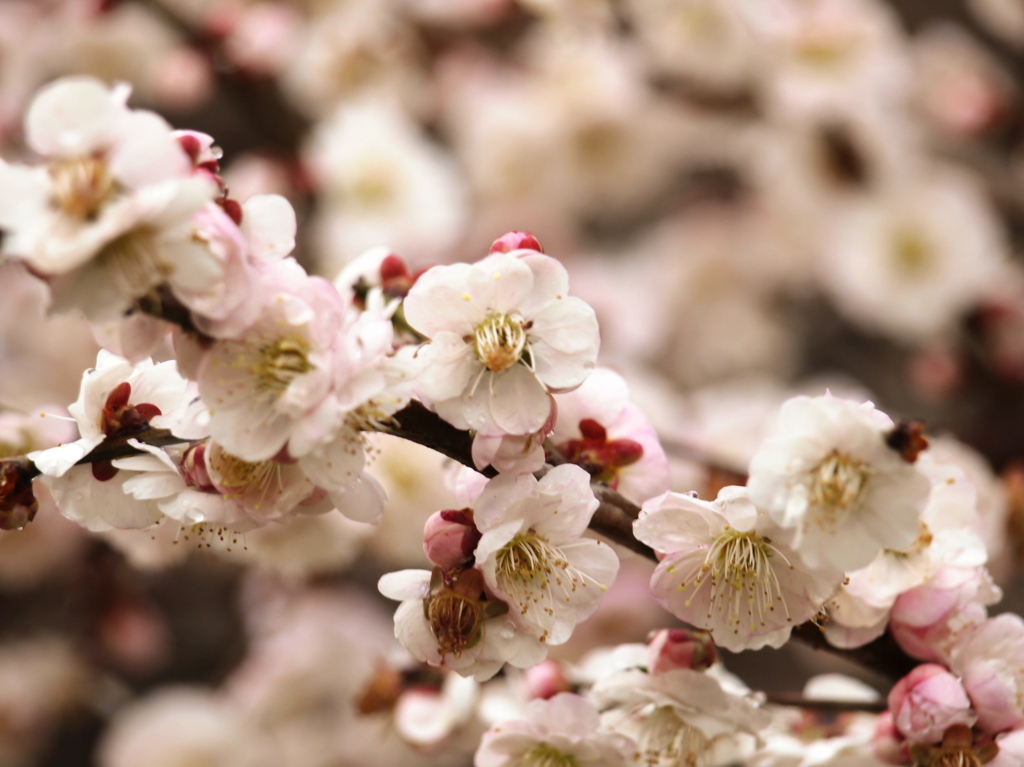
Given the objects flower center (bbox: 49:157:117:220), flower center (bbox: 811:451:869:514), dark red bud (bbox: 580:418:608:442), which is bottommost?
dark red bud (bbox: 580:418:608:442)

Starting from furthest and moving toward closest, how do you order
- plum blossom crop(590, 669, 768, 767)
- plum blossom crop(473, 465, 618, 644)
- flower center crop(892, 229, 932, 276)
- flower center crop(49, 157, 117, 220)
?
flower center crop(892, 229, 932, 276) → plum blossom crop(590, 669, 768, 767) → plum blossom crop(473, 465, 618, 644) → flower center crop(49, 157, 117, 220)

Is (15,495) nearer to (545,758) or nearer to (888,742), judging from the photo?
(545,758)

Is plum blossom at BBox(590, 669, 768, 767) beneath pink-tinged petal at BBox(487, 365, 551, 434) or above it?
beneath

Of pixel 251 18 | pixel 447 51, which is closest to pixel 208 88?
pixel 251 18

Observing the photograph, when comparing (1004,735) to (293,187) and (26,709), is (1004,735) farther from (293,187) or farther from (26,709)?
(26,709)

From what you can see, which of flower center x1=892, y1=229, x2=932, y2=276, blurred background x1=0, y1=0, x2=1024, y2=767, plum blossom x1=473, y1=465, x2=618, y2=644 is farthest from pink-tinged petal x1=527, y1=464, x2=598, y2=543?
flower center x1=892, y1=229, x2=932, y2=276

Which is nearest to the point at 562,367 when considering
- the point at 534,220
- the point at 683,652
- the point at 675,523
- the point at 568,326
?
the point at 568,326

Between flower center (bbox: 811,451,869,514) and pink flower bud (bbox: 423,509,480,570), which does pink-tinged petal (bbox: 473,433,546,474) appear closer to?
pink flower bud (bbox: 423,509,480,570)
